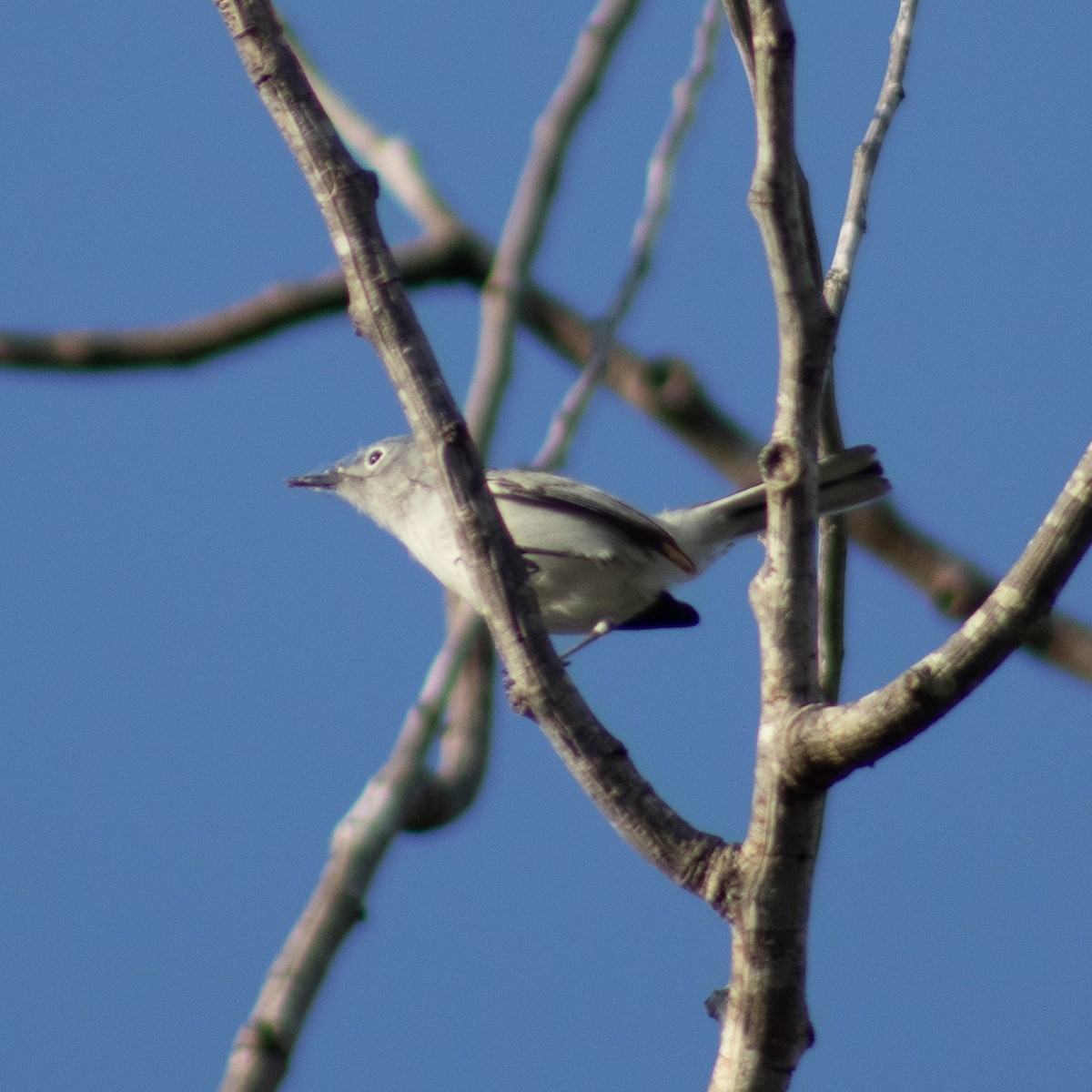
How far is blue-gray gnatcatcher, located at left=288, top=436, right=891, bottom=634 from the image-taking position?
502cm

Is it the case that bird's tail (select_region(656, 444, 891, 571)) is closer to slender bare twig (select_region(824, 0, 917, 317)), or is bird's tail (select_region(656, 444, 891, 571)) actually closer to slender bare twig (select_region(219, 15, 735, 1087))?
slender bare twig (select_region(824, 0, 917, 317))

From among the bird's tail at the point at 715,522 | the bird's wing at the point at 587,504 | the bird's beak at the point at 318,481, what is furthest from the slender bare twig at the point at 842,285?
the bird's beak at the point at 318,481

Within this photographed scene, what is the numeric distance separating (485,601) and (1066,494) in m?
0.95

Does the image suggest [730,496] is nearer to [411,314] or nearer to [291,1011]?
[411,314]

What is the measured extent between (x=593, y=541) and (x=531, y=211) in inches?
68.9

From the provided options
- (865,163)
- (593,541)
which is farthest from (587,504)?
(865,163)

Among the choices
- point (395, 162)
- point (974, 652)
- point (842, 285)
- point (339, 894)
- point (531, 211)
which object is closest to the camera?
point (974, 652)

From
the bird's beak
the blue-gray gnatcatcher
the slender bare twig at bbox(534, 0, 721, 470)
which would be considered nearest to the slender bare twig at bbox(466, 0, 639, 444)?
the slender bare twig at bbox(534, 0, 721, 470)

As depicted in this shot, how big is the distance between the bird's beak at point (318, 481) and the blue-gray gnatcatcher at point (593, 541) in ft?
2.10

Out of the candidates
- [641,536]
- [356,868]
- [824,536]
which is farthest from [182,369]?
[356,868]

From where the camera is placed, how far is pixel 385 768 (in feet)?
8.24

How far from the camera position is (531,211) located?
3.54m

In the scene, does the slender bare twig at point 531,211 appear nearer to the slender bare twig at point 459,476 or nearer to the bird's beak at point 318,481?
the slender bare twig at point 459,476

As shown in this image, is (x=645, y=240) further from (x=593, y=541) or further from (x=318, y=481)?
(x=318, y=481)
